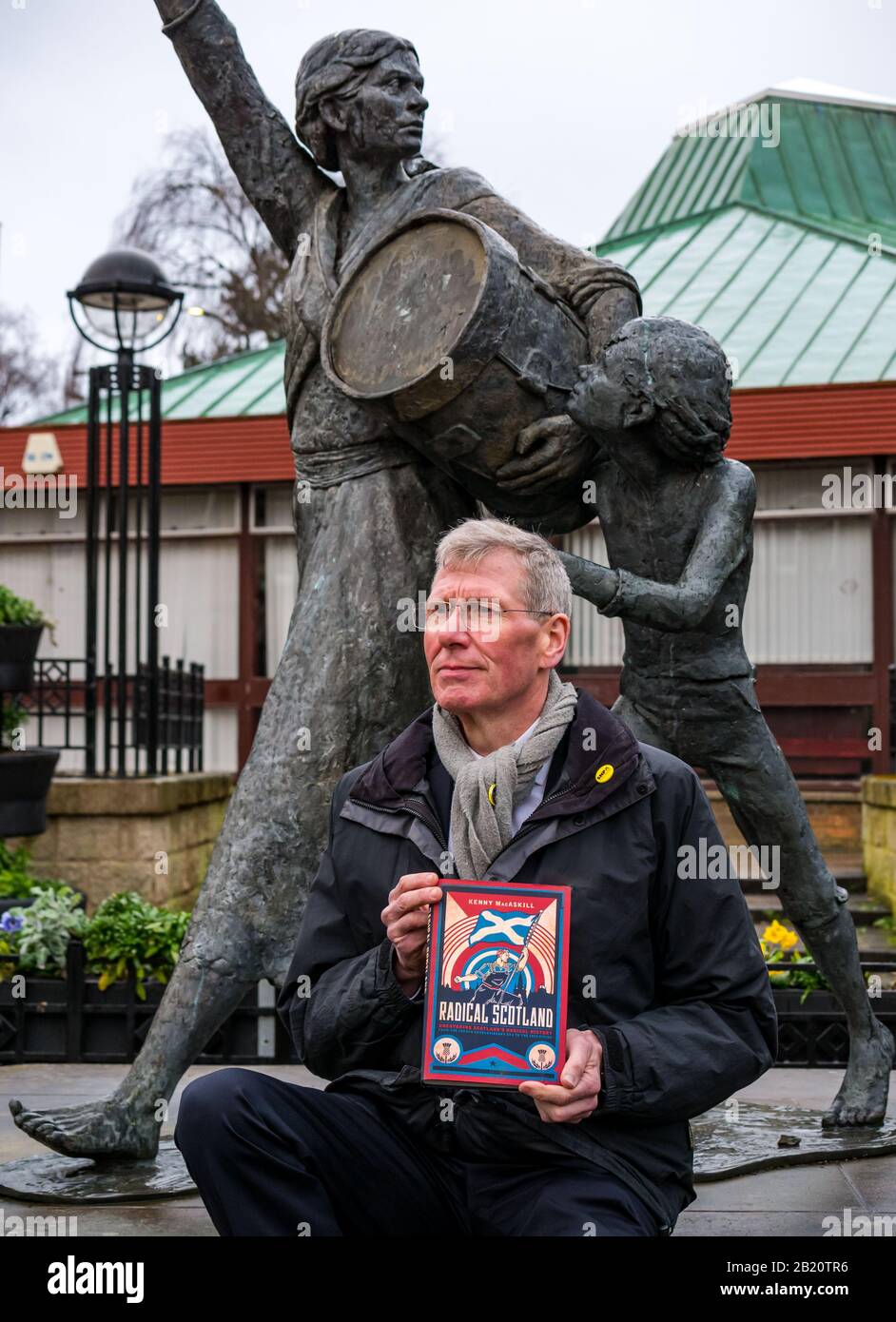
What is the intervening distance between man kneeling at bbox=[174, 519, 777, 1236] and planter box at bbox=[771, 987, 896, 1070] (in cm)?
335

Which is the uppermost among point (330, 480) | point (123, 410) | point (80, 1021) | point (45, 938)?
point (123, 410)

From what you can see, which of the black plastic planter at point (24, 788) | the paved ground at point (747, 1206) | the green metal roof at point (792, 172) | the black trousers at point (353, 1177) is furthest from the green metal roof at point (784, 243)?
the black trousers at point (353, 1177)

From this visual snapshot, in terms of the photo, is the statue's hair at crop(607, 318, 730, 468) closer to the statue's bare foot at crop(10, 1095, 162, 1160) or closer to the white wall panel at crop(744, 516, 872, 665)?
the statue's bare foot at crop(10, 1095, 162, 1160)

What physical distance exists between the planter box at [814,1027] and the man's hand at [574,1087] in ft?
11.9

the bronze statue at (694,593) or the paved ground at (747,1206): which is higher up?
the bronze statue at (694,593)

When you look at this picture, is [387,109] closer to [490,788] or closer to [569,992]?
[490,788]

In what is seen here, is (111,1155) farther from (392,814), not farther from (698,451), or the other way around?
(698,451)

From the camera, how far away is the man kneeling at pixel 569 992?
267 cm

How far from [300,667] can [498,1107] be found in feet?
6.44

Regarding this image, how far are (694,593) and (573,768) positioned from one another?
145 centimetres

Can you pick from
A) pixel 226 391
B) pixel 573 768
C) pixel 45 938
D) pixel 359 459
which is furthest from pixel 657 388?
pixel 226 391

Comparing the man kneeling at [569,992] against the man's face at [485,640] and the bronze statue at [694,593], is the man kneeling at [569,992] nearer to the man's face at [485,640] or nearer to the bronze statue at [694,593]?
the man's face at [485,640]

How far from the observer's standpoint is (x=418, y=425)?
4312 mm

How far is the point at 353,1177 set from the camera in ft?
9.16
